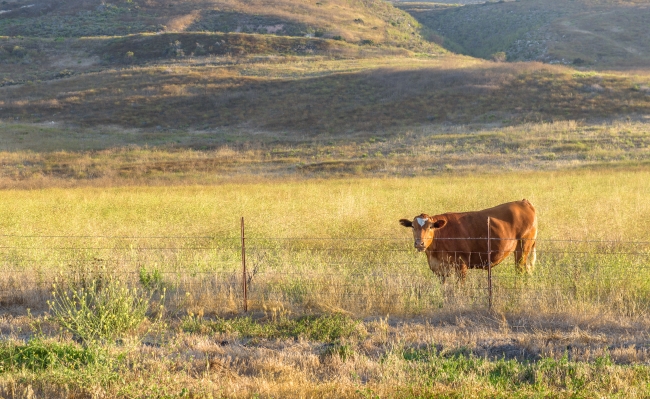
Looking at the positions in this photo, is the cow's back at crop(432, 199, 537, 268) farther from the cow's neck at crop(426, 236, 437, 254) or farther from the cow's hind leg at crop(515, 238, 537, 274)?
the cow's hind leg at crop(515, 238, 537, 274)

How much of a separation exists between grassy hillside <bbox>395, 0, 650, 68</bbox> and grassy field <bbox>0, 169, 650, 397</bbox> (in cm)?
7072

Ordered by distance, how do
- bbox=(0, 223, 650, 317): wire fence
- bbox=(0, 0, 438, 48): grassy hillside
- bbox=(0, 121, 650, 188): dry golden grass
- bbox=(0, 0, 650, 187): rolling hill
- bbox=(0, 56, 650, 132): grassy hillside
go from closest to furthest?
1. bbox=(0, 223, 650, 317): wire fence
2. bbox=(0, 121, 650, 188): dry golden grass
3. bbox=(0, 0, 650, 187): rolling hill
4. bbox=(0, 56, 650, 132): grassy hillside
5. bbox=(0, 0, 438, 48): grassy hillside

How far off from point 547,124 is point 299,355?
37.7 m

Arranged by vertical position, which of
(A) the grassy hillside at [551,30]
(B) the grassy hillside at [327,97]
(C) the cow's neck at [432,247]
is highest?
(A) the grassy hillside at [551,30]

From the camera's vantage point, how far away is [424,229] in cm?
878

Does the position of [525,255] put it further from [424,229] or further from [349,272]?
[349,272]

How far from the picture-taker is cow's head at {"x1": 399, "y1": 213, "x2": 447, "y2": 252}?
28.3ft

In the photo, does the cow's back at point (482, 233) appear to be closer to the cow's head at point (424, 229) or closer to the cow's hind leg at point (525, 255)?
the cow's hind leg at point (525, 255)

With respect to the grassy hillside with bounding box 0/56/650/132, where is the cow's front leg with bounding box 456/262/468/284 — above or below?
below

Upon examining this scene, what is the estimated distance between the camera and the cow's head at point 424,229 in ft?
28.3

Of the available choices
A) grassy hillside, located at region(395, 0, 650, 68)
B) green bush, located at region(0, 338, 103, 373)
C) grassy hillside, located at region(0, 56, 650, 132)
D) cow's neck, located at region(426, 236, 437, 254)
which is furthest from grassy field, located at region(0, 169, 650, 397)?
grassy hillside, located at region(395, 0, 650, 68)

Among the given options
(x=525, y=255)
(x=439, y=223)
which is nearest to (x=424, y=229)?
(x=439, y=223)

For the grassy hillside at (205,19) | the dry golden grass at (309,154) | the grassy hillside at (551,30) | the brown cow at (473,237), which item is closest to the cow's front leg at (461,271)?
the brown cow at (473,237)

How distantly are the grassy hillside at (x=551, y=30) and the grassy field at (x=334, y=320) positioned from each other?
2784 inches
